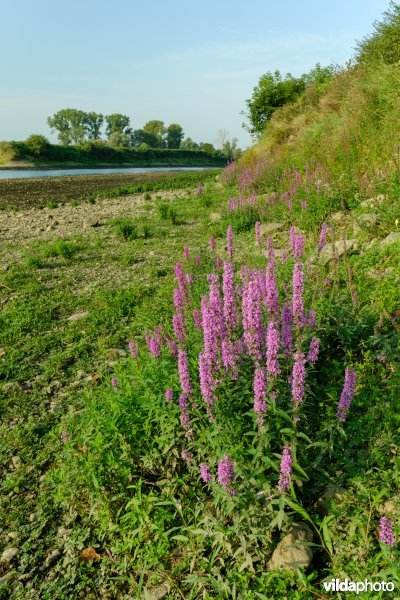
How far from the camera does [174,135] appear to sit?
514ft

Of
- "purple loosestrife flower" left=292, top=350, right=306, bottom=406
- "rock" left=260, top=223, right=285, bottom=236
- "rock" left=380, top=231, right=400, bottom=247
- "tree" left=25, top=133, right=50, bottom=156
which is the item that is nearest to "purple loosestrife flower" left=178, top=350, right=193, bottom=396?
"purple loosestrife flower" left=292, top=350, right=306, bottom=406

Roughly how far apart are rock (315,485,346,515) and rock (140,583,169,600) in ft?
3.95

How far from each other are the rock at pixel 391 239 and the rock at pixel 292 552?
4.86 m

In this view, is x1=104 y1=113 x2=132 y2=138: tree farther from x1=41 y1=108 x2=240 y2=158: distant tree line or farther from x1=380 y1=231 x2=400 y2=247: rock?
x1=380 y1=231 x2=400 y2=247: rock

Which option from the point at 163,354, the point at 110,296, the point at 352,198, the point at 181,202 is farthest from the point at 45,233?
the point at 163,354

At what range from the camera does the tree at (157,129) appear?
15150 cm

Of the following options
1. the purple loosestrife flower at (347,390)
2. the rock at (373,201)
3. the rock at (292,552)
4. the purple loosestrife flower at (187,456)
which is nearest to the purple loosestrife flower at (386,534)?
the rock at (292,552)

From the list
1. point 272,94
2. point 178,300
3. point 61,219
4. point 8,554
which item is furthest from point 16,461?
point 272,94

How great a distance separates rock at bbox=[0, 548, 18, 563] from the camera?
10.6 feet

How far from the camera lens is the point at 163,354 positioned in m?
4.23

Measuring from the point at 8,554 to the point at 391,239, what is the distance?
6302 millimetres

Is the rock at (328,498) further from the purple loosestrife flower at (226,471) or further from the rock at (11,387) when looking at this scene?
the rock at (11,387)

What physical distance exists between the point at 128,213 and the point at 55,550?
16.7 m

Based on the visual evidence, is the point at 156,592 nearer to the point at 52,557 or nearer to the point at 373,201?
the point at 52,557
